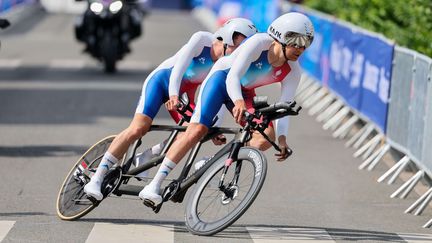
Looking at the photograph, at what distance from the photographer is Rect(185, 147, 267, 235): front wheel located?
10.7 meters

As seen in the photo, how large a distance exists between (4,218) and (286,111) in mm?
2606

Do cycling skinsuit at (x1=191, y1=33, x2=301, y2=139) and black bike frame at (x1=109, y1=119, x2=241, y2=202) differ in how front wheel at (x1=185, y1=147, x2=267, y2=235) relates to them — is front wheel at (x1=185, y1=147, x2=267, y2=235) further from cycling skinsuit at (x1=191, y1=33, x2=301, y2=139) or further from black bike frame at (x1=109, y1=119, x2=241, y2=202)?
cycling skinsuit at (x1=191, y1=33, x2=301, y2=139)

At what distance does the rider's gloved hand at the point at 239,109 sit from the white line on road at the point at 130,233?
41.9 inches

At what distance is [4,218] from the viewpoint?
11859mm

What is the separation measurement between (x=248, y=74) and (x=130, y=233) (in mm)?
1583

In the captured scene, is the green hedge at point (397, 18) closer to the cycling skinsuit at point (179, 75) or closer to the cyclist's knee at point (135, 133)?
the cycling skinsuit at point (179, 75)

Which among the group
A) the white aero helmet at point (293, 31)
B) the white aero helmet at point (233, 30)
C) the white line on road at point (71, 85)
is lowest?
the white line on road at point (71, 85)

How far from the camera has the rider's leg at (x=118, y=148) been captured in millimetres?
11625

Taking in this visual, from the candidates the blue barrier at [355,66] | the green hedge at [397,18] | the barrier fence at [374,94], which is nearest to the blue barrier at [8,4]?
the green hedge at [397,18]

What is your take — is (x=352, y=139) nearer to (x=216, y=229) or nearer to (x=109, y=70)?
(x=216, y=229)

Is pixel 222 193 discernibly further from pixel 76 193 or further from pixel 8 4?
pixel 8 4

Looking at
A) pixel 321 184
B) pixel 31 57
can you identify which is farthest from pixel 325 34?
pixel 31 57

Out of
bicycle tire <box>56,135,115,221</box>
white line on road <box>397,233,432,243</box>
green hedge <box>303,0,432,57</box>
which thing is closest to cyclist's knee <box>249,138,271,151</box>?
bicycle tire <box>56,135,115,221</box>

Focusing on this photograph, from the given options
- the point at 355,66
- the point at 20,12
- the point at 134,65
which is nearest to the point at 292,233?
the point at 355,66
